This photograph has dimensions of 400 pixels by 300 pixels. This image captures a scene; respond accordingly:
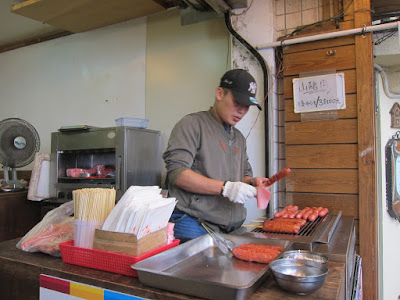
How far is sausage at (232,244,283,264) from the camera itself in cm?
127

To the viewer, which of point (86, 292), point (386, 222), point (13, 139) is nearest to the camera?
point (86, 292)

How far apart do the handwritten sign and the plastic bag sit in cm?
205

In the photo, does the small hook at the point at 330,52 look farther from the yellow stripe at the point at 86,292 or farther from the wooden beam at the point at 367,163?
the yellow stripe at the point at 86,292

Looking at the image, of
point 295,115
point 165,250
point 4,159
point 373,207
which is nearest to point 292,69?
point 295,115

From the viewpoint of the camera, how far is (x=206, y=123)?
2119mm

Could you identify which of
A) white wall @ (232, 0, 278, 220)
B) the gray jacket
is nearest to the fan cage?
white wall @ (232, 0, 278, 220)

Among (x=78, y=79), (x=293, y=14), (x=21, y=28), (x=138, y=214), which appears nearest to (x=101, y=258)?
(x=138, y=214)

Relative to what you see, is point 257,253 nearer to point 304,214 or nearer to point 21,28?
point 304,214

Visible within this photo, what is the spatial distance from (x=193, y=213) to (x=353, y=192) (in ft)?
4.73

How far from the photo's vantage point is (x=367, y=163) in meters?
2.54

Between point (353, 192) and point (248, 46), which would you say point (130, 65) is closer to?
point (248, 46)

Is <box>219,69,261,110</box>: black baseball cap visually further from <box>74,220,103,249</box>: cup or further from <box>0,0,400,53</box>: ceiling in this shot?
<box>0,0,400,53</box>: ceiling

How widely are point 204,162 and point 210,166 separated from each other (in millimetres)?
48

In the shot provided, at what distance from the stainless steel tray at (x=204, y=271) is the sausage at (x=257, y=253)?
2 centimetres
